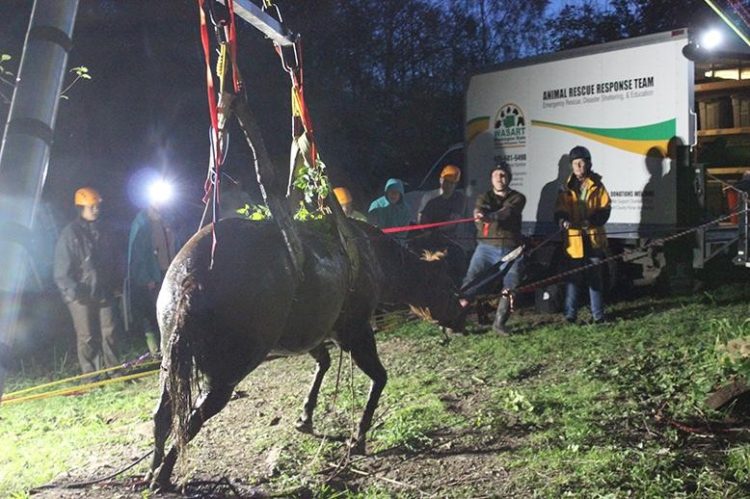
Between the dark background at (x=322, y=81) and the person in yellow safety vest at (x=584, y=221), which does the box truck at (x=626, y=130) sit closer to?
the person in yellow safety vest at (x=584, y=221)

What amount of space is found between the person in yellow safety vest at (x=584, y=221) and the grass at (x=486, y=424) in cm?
76

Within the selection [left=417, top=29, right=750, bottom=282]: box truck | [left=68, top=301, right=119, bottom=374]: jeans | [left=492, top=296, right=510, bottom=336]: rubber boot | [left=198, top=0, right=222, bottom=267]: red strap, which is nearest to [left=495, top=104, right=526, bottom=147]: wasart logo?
[left=417, top=29, right=750, bottom=282]: box truck

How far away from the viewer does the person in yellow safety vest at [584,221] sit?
341 inches

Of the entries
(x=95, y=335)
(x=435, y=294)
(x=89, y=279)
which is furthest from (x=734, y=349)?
(x=95, y=335)

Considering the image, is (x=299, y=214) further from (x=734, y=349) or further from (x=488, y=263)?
(x=488, y=263)

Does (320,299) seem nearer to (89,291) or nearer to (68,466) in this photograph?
(68,466)

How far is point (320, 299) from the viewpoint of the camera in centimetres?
459

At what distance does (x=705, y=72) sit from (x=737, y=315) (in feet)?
13.2

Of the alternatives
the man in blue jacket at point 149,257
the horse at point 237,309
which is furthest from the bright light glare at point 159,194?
the horse at point 237,309

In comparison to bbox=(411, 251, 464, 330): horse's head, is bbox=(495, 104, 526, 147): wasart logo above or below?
above

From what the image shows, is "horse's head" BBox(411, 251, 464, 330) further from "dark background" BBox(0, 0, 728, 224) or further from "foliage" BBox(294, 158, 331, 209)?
"dark background" BBox(0, 0, 728, 224)

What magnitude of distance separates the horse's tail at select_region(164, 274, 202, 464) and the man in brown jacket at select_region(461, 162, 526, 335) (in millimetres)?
5040

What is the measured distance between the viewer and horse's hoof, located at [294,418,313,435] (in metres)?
5.48

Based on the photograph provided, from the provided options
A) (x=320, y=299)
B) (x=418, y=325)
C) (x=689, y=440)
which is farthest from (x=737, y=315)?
(x=320, y=299)
